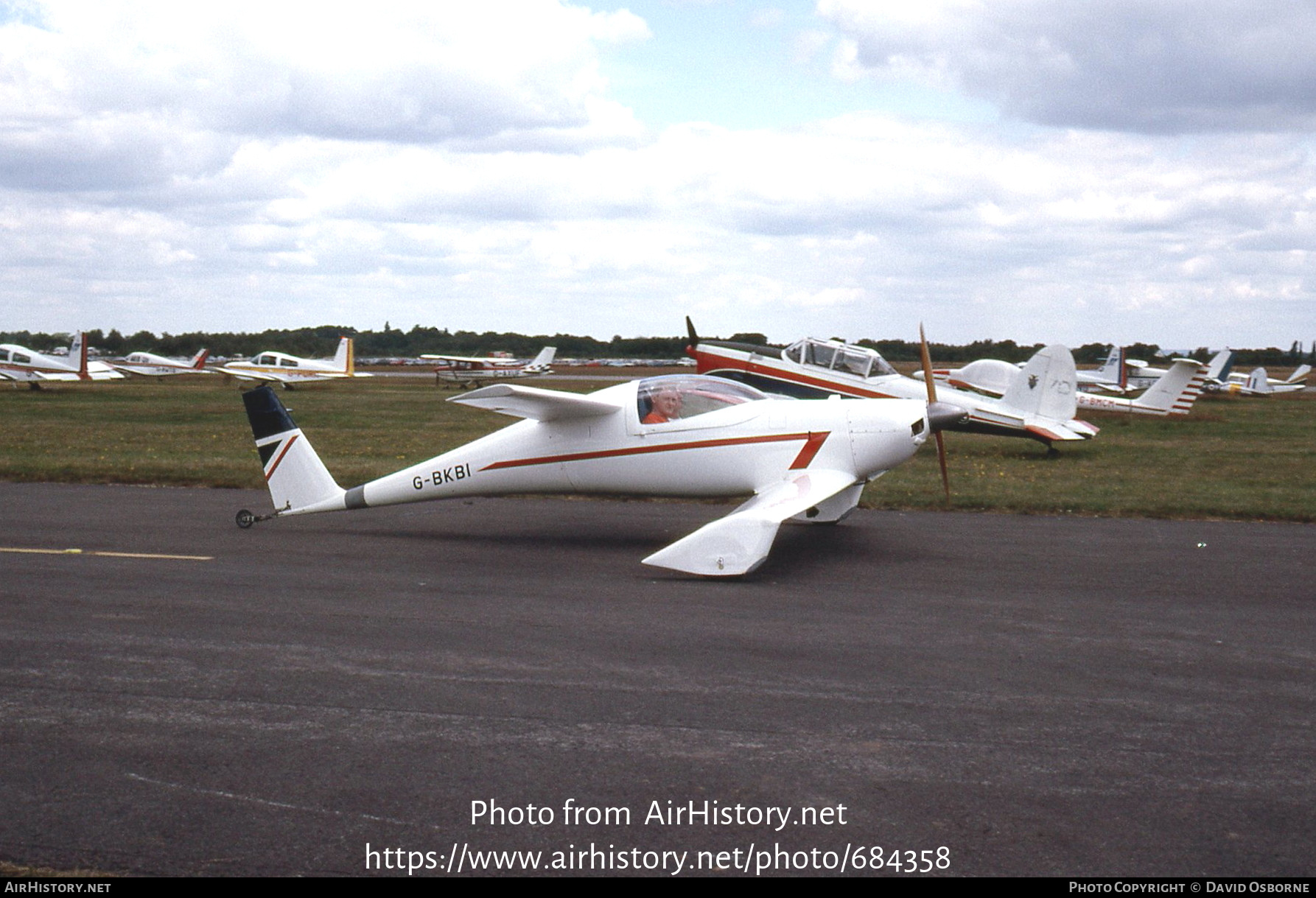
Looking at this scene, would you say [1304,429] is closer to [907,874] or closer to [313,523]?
[313,523]

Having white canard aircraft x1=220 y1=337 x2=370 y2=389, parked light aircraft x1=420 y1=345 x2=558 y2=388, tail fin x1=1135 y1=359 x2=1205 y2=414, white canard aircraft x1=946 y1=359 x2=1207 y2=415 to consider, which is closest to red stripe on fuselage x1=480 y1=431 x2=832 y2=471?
white canard aircraft x1=946 y1=359 x2=1207 y2=415

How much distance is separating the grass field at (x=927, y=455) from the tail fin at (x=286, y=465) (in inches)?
198

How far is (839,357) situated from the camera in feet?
83.6

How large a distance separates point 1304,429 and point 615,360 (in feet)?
354

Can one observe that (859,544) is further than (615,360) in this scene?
No

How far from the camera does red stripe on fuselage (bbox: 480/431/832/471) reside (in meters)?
12.0

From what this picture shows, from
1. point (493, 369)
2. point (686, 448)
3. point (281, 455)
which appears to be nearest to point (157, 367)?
point (493, 369)

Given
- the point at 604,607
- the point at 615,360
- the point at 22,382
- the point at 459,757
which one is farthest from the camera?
the point at 615,360

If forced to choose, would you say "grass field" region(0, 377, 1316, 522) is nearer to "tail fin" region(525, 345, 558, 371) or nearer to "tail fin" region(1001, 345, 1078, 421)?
"tail fin" region(1001, 345, 1078, 421)

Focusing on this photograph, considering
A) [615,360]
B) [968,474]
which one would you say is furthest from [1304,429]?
[615,360]

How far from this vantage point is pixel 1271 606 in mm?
9250

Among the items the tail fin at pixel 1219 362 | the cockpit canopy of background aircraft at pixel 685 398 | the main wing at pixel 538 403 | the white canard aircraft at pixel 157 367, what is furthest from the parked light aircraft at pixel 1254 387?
the white canard aircraft at pixel 157 367

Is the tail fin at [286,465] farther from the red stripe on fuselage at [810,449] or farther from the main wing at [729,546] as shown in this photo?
the red stripe on fuselage at [810,449]

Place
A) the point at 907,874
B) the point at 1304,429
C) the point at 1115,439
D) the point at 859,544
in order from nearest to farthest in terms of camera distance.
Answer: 1. the point at 907,874
2. the point at 859,544
3. the point at 1115,439
4. the point at 1304,429
